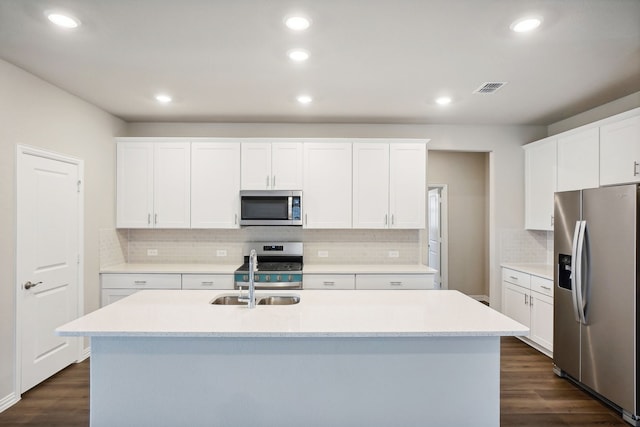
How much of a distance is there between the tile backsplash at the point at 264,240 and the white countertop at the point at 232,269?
0.49ft

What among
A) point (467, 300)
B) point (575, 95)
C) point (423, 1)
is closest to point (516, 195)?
point (575, 95)

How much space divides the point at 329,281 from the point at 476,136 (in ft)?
8.50

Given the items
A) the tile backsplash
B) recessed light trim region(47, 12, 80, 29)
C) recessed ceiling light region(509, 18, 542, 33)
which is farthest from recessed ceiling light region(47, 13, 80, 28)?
the tile backsplash

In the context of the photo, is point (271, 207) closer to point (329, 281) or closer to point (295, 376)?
point (329, 281)

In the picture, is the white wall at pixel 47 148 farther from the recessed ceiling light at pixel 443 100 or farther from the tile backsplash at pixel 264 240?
the recessed ceiling light at pixel 443 100

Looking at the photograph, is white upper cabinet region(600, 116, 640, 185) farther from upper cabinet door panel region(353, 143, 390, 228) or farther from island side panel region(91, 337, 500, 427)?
island side panel region(91, 337, 500, 427)

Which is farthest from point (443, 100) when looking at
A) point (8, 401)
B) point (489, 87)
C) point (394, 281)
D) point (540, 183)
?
point (8, 401)

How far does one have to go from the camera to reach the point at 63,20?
219 cm

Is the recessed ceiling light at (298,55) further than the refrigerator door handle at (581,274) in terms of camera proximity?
No

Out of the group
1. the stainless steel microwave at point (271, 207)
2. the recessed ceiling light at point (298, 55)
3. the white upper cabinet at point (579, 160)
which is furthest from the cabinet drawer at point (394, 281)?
the recessed ceiling light at point (298, 55)

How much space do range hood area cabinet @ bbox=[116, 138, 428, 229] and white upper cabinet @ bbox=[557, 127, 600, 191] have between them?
142 cm

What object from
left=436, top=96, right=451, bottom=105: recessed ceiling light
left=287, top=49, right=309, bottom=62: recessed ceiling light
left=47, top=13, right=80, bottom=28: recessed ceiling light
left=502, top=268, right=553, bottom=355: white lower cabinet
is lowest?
left=502, top=268, right=553, bottom=355: white lower cabinet

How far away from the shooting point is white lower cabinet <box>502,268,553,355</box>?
3717 millimetres

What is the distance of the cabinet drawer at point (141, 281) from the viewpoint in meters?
3.96
